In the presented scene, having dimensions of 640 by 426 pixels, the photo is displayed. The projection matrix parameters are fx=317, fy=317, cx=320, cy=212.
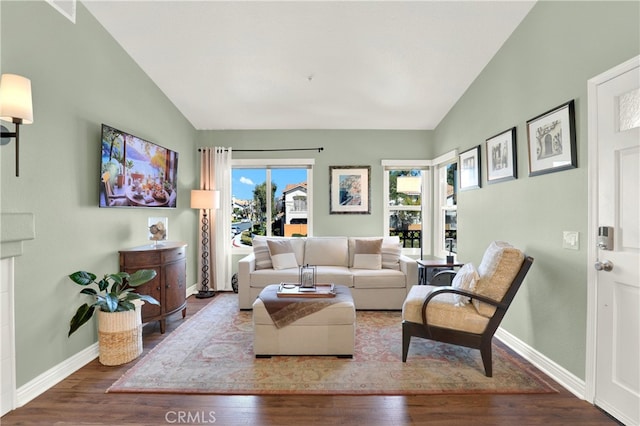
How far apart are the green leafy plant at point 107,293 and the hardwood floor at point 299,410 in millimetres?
506

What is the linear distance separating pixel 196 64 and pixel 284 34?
3.71ft

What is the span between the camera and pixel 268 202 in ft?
17.4

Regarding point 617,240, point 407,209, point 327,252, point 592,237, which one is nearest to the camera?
point 617,240

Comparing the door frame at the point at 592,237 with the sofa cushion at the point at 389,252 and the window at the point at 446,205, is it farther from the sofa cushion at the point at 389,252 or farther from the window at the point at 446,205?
the sofa cushion at the point at 389,252

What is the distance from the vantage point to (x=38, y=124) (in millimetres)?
2264

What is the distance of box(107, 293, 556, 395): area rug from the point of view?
2.25m

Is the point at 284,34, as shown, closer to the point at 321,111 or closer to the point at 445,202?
the point at 321,111

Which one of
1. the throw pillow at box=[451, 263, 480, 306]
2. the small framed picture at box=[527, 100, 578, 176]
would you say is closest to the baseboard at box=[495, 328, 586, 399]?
the throw pillow at box=[451, 263, 480, 306]

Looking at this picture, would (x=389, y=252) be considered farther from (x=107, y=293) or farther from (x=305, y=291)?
(x=107, y=293)

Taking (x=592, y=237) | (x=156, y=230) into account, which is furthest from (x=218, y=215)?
(x=592, y=237)

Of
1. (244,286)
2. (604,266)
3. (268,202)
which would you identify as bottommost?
(244,286)

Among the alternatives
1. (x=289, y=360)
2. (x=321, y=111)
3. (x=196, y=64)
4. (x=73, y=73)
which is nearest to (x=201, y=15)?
(x=196, y=64)

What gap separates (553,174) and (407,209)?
277 cm

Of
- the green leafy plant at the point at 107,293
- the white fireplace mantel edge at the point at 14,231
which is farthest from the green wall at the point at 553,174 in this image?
the white fireplace mantel edge at the point at 14,231
